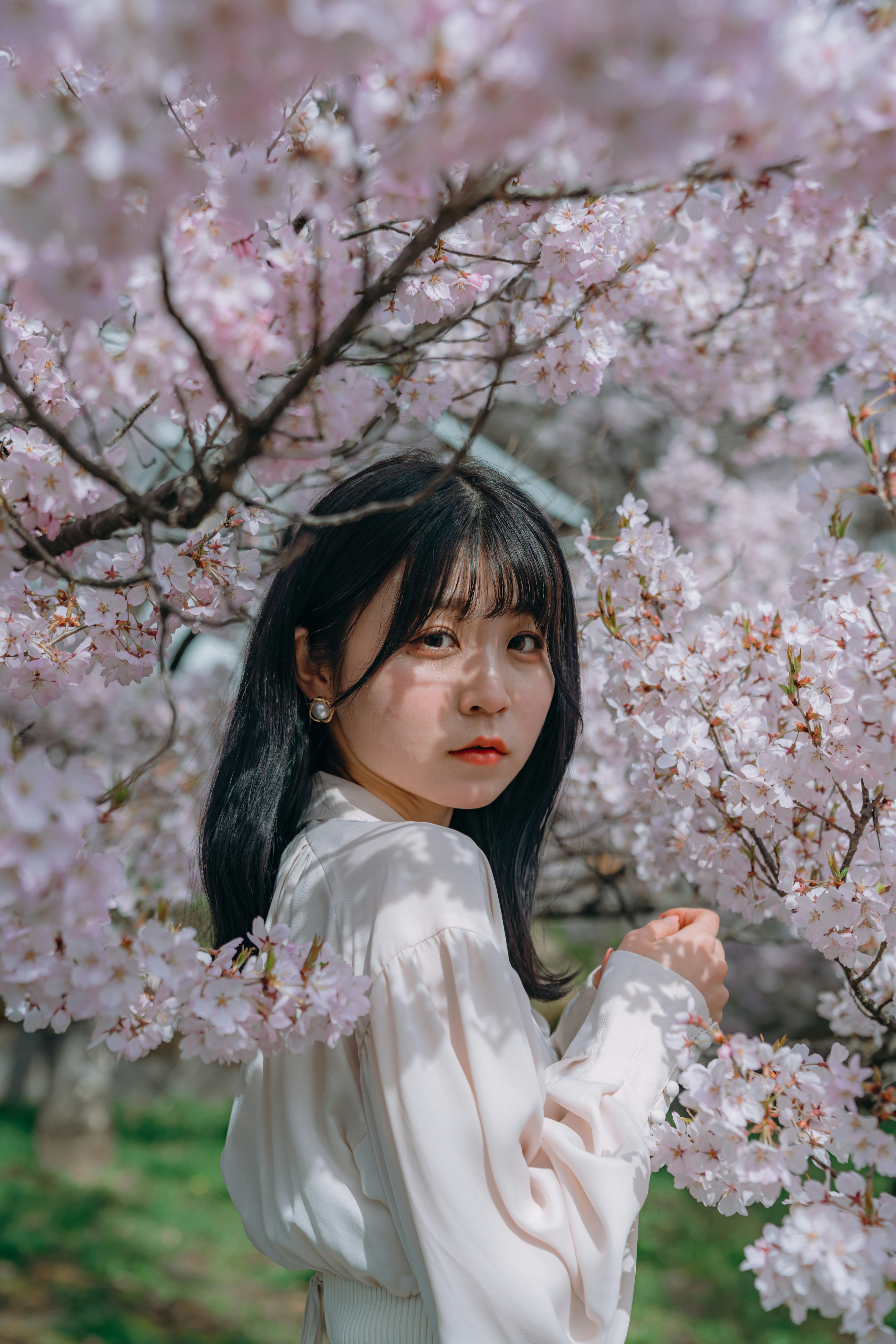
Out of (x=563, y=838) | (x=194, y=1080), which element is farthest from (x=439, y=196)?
(x=194, y=1080)

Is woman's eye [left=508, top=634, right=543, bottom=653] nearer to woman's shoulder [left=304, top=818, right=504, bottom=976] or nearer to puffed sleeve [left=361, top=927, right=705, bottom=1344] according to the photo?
woman's shoulder [left=304, top=818, right=504, bottom=976]

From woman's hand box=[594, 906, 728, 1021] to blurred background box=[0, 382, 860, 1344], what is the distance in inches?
34.9

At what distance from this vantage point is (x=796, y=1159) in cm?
124

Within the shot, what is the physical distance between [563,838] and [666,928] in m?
1.21

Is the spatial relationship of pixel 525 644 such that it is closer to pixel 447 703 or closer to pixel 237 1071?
pixel 447 703

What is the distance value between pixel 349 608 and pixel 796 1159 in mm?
1064

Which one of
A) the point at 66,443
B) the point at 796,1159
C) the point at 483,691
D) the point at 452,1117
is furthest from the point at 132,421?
the point at 796,1159

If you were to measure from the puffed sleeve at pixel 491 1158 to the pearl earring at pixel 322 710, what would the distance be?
51 centimetres

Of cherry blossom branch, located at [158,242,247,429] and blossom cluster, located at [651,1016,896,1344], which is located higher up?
cherry blossom branch, located at [158,242,247,429]

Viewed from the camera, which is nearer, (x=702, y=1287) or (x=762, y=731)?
(x=762, y=731)

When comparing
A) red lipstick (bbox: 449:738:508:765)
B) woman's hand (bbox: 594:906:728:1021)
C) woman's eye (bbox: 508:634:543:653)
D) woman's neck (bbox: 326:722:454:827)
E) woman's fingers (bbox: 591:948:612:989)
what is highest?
woman's eye (bbox: 508:634:543:653)

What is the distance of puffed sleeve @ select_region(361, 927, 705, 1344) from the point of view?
4.08ft

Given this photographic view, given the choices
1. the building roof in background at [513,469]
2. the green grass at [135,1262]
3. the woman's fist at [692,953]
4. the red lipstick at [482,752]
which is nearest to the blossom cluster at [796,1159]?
the woman's fist at [692,953]

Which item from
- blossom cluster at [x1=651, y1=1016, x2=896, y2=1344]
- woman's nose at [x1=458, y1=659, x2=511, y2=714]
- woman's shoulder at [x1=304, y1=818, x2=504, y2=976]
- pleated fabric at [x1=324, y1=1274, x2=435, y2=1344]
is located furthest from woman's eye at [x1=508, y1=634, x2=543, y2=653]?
pleated fabric at [x1=324, y1=1274, x2=435, y2=1344]
